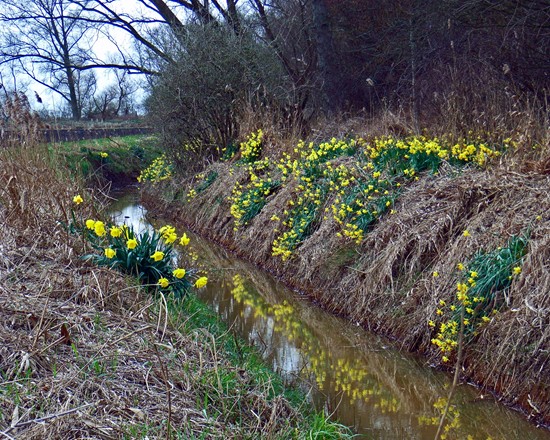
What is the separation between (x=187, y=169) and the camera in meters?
13.5

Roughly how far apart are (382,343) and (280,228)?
9.89 ft

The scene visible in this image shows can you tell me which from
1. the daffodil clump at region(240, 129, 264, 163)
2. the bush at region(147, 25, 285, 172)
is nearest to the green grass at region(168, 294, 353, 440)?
the daffodil clump at region(240, 129, 264, 163)

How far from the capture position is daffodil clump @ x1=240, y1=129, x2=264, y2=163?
36.0 ft

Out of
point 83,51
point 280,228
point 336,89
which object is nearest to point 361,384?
point 280,228

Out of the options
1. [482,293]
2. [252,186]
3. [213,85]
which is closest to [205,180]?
[213,85]

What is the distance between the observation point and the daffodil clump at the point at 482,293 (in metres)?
4.77

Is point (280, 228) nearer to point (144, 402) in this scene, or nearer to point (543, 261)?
point (543, 261)

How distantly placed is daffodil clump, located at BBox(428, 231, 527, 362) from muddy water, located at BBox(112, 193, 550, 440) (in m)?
0.39

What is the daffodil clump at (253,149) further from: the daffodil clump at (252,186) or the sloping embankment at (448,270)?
the sloping embankment at (448,270)

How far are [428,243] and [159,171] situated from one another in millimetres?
10597

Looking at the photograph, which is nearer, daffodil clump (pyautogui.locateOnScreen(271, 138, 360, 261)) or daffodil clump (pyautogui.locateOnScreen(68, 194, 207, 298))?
daffodil clump (pyautogui.locateOnScreen(68, 194, 207, 298))

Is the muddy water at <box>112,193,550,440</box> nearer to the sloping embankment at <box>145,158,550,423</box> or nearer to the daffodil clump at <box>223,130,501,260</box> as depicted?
the sloping embankment at <box>145,158,550,423</box>

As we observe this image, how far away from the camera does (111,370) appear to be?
3.51 meters

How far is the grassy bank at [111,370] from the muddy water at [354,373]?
0.54 metres
